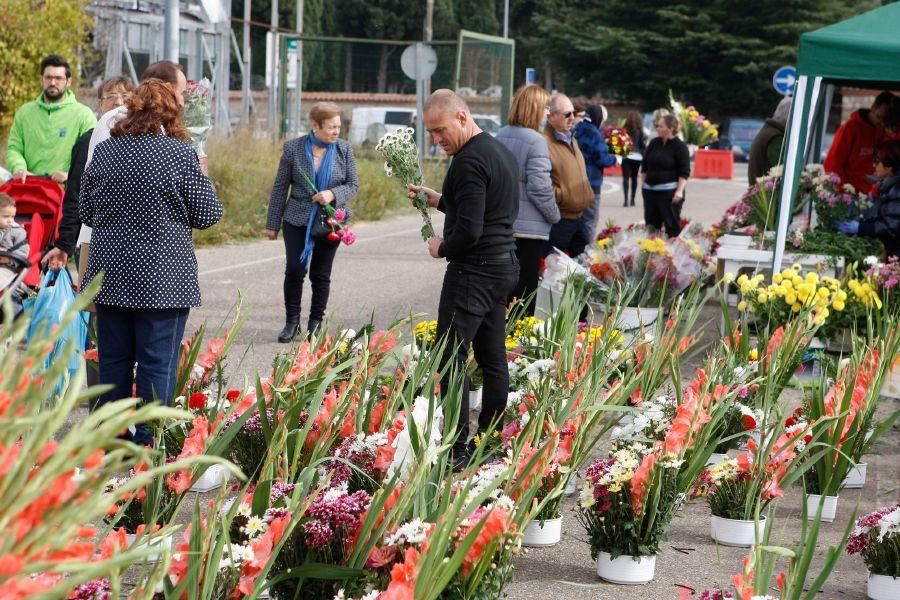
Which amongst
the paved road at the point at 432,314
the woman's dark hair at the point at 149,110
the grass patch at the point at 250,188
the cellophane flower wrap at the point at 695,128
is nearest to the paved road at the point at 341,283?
the paved road at the point at 432,314

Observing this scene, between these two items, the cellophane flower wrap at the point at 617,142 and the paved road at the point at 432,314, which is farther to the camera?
the cellophane flower wrap at the point at 617,142

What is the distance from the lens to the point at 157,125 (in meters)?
4.61

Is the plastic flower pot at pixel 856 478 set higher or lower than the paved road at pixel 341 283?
higher

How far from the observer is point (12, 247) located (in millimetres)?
6977

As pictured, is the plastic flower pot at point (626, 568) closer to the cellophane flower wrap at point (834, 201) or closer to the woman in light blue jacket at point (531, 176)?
→ the woman in light blue jacket at point (531, 176)

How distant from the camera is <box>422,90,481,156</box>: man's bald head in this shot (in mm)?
4785

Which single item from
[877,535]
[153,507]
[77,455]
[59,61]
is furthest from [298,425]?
[59,61]

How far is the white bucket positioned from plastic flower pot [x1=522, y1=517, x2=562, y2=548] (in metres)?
1.64

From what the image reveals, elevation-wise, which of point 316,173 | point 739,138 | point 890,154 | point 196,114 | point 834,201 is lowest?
point 739,138

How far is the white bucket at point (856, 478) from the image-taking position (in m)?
5.38

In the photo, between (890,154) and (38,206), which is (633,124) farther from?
(38,206)

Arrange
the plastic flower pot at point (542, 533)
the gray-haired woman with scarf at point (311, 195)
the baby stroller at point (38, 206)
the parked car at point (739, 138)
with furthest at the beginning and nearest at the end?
1. the parked car at point (739, 138)
2. the gray-haired woman with scarf at point (311, 195)
3. the baby stroller at point (38, 206)
4. the plastic flower pot at point (542, 533)

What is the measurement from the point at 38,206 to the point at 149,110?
10.7 ft

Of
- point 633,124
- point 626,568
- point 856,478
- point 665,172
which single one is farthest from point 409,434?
point 633,124
